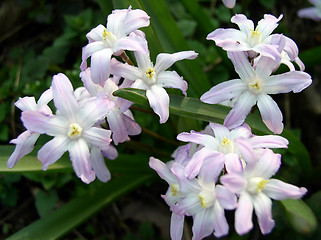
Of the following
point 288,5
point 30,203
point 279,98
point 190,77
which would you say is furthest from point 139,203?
point 288,5

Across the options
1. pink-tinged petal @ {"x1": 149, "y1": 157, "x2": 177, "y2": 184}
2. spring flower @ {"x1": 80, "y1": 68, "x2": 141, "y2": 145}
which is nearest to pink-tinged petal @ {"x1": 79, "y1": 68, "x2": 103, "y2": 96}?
spring flower @ {"x1": 80, "y1": 68, "x2": 141, "y2": 145}

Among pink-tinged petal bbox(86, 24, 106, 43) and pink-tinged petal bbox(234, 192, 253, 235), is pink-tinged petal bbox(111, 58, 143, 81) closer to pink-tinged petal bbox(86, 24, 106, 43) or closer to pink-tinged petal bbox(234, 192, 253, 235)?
pink-tinged petal bbox(86, 24, 106, 43)

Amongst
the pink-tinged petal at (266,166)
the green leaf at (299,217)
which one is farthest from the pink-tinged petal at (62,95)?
the green leaf at (299,217)

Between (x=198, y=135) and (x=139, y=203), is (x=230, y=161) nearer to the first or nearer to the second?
(x=198, y=135)

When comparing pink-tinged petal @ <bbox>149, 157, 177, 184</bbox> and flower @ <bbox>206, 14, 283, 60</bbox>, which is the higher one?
flower @ <bbox>206, 14, 283, 60</bbox>

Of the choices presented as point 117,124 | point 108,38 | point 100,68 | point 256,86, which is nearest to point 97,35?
point 108,38

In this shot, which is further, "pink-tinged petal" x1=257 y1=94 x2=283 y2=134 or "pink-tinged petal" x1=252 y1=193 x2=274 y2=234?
"pink-tinged petal" x1=257 y1=94 x2=283 y2=134
